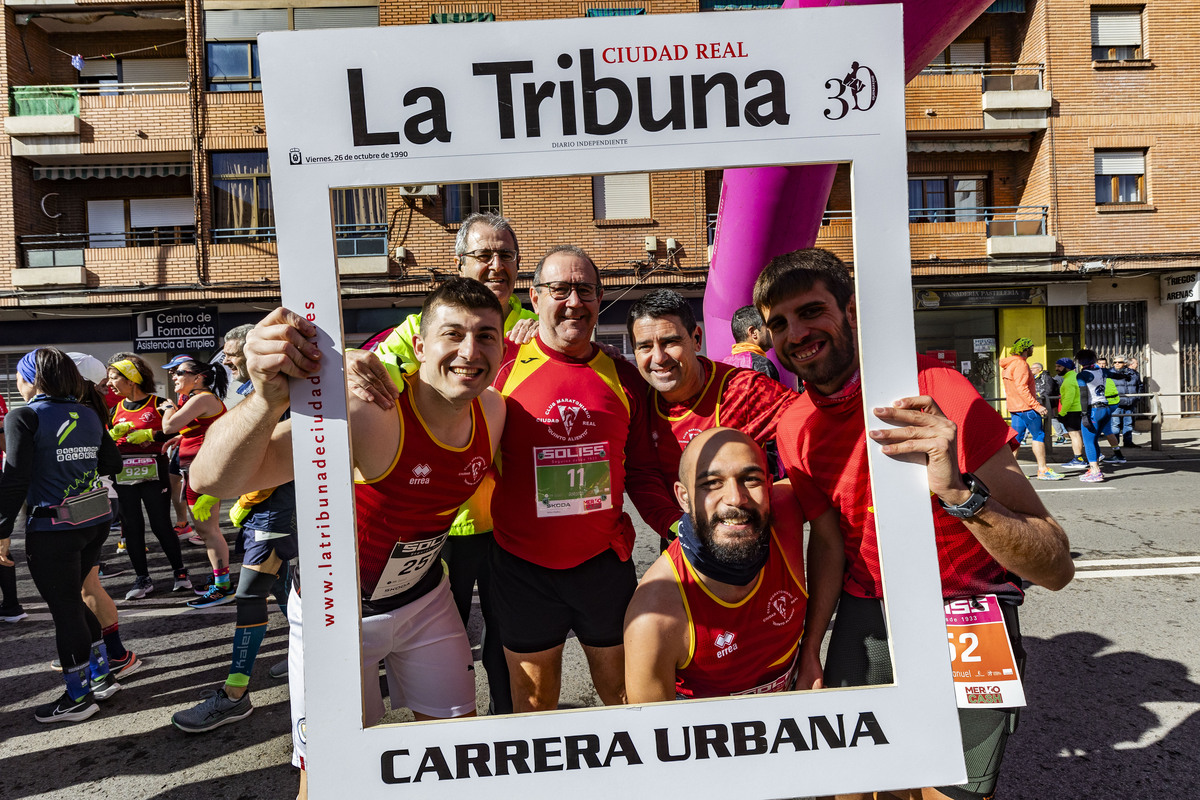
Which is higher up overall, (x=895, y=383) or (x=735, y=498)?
(x=895, y=383)

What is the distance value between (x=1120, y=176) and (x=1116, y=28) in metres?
3.75

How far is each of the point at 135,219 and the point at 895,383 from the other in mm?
20050

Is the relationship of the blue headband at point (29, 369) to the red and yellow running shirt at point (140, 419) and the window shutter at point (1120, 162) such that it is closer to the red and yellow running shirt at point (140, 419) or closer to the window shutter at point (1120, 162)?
the red and yellow running shirt at point (140, 419)

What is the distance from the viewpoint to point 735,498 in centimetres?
192

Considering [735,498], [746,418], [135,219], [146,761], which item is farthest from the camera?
[135,219]

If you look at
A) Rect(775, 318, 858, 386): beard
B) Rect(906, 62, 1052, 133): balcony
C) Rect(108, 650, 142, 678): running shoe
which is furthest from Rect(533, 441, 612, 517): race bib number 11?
Rect(906, 62, 1052, 133): balcony

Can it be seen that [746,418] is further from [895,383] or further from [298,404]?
[298,404]

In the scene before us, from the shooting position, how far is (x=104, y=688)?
3824 millimetres

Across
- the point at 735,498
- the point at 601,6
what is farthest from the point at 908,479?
the point at 601,6

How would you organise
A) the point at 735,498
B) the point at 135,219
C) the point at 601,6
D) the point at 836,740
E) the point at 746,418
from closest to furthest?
the point at 836,740
the point at 735,498
the point at 746,418
the point at 601,6
the point at 135,219

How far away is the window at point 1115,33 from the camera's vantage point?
1689cm

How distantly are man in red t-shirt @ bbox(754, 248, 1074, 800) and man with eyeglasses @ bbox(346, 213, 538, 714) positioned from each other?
1230 millimetres

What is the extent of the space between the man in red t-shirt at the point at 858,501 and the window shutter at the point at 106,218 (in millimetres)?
19645

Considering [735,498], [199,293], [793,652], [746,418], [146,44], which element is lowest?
[793,652]
